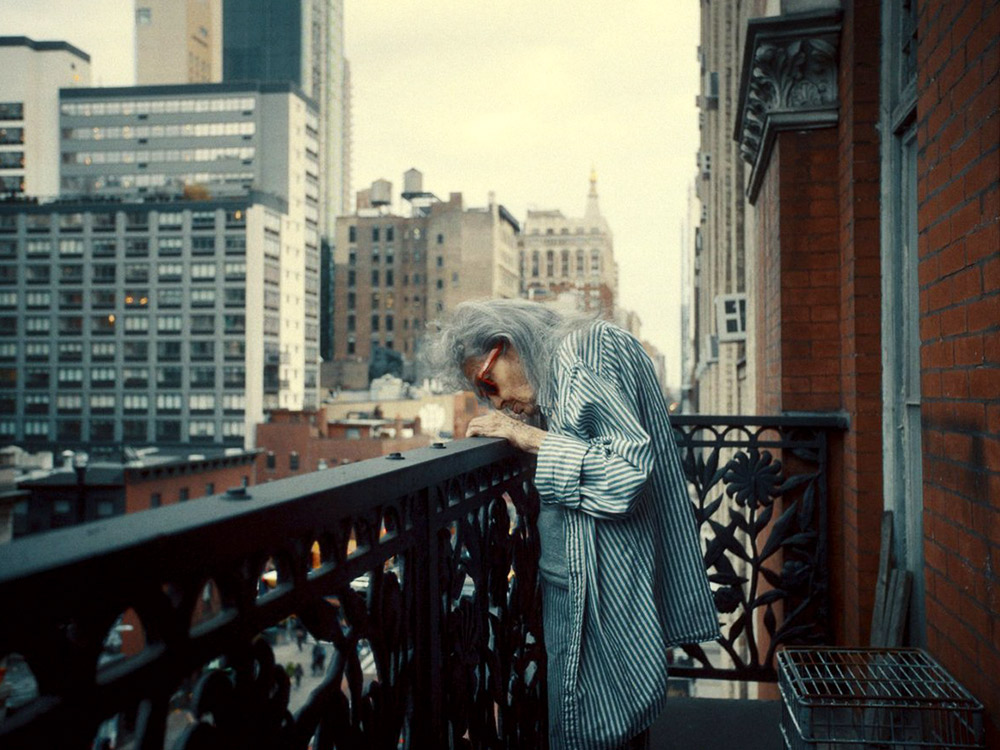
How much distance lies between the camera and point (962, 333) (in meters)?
2.35

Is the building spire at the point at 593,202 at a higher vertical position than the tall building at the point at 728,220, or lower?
higher

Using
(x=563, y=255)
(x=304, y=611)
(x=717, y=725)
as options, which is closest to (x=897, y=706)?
(x=304, y=611)

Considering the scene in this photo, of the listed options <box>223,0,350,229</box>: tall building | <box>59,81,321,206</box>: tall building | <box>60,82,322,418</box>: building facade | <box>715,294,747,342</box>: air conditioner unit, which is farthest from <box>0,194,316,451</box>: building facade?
<box>715,294,747,342</box>: air conditioner unit

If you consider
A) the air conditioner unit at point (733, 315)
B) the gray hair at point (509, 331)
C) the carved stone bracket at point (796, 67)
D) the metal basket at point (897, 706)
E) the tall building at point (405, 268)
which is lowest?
the metal basket at point (897, 706)

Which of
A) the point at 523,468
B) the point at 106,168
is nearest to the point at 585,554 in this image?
the point at 523,468

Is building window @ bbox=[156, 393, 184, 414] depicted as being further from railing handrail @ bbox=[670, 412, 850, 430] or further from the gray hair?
the gray hair

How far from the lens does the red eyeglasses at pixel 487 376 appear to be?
9.27 feet

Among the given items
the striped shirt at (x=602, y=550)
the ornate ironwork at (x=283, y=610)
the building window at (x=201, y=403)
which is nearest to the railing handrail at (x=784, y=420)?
the striped shirt at (x=602, y=550)

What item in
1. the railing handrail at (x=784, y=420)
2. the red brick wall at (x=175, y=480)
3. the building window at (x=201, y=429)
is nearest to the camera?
the railing handrail at (x=784, y=420)

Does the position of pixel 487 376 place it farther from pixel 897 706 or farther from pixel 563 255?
pixel 563 255

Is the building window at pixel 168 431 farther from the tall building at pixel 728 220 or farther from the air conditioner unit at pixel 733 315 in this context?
the air conditioner unit at pixel 733 315

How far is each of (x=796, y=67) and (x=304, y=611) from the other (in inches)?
172

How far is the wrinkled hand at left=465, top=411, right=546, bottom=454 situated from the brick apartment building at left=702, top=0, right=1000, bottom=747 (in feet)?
4.03

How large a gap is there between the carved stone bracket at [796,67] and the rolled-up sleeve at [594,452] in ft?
9.55
